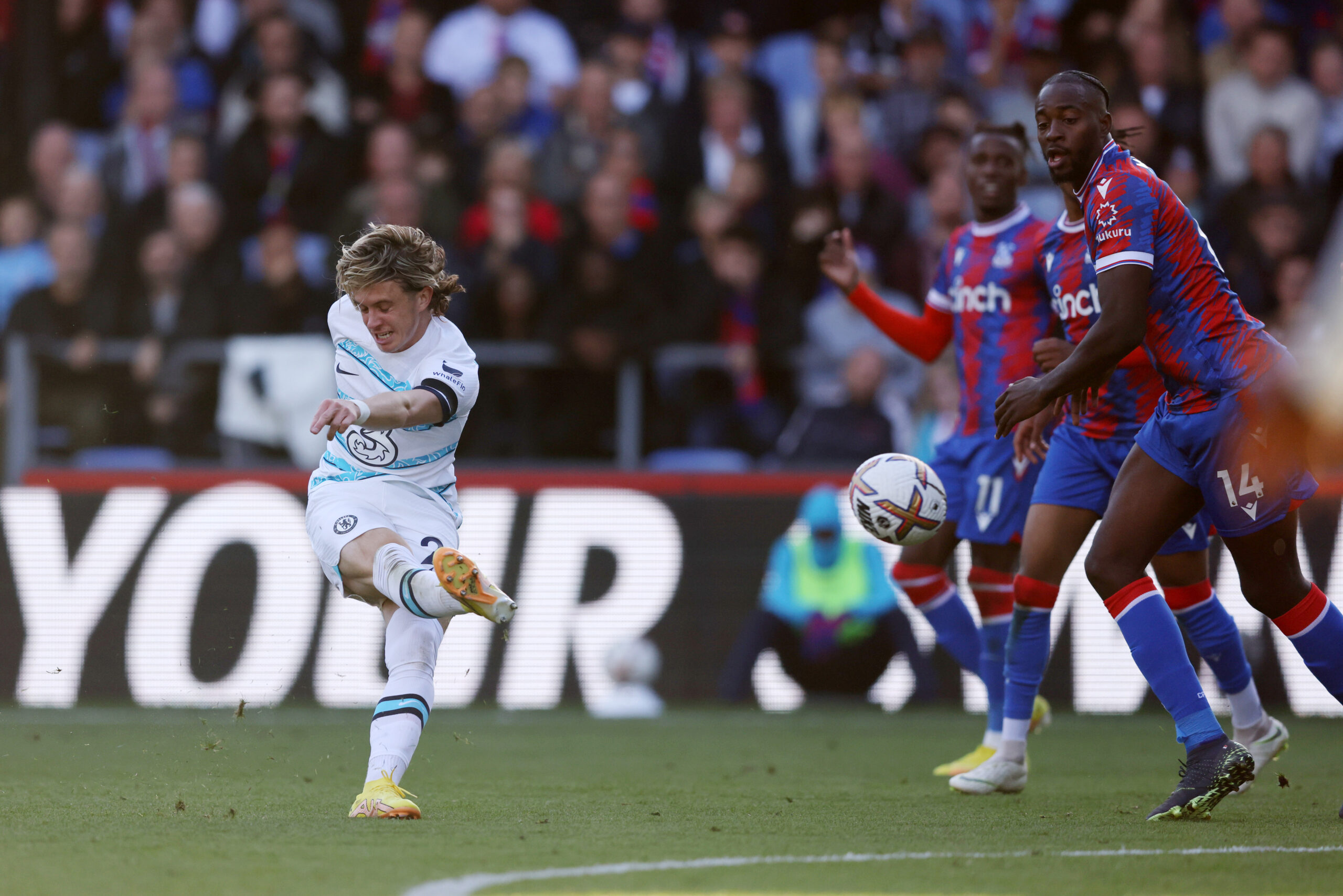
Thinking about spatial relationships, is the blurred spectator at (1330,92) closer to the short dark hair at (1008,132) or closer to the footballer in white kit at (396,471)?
the short dark hair at (1008,132)

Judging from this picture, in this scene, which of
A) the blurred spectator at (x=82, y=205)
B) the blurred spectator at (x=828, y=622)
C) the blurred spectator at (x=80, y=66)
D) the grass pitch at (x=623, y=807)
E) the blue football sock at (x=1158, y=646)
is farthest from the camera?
the blurred spectator at (x=80, y=66)

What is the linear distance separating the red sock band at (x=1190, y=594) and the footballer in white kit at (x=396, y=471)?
2746 mm

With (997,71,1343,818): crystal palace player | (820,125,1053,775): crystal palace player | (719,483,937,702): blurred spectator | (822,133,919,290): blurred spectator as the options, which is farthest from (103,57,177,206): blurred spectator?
(997,71,1343,818): crystal palace player

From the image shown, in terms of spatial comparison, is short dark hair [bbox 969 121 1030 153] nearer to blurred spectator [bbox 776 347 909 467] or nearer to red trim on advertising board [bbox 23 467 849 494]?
red trim on advertising board [bbox 23 467 849 494]

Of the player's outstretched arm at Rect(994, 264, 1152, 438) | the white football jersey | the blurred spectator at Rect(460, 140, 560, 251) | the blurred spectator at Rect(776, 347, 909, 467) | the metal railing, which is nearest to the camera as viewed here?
the player's outstretched arm at Rect(994, 264, 1152, 438)

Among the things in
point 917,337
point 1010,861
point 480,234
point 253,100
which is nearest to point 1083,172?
point 917,337

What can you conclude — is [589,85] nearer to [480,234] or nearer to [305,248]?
[480,234]

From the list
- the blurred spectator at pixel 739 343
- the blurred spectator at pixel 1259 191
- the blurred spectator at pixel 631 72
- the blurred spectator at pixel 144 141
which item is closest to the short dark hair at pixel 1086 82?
the blurred spectator at pixel 739 343

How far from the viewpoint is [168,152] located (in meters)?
12.4

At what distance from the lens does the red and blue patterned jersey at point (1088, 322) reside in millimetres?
6156

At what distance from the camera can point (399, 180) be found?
38.1 feet

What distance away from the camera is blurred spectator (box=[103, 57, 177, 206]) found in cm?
1249

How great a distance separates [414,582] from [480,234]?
6.71 metres

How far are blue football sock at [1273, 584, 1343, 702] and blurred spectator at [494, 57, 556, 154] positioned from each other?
786cm
